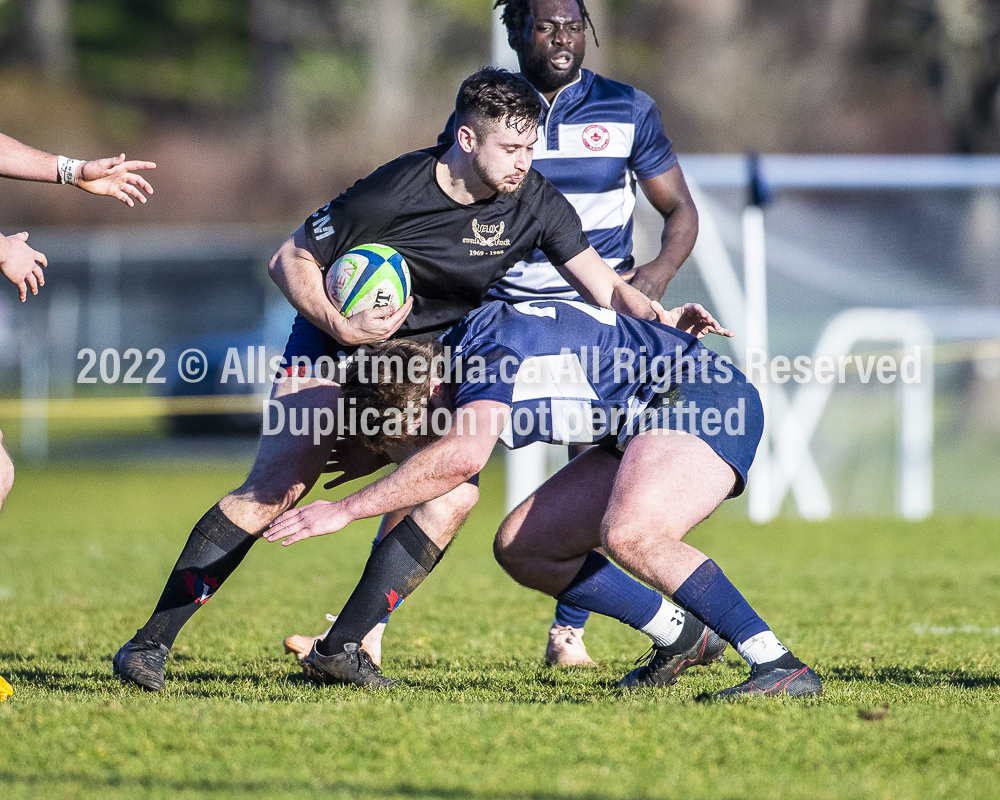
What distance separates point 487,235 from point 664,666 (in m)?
1.73

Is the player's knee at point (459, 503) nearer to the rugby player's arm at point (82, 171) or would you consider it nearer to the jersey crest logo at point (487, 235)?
the jersey crest logo at point (487, 235)

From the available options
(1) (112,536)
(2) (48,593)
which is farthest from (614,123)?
(1) (112,536)

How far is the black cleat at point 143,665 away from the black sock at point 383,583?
56 cm

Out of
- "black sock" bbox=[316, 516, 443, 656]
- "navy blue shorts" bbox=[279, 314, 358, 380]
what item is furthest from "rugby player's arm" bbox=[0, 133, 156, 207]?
"black sock" bbox=[316, 516, 443, 656]

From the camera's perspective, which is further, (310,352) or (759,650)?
(310,352)

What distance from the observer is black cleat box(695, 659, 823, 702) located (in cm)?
396

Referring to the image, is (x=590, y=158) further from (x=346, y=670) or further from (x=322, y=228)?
(x=346, y=670)

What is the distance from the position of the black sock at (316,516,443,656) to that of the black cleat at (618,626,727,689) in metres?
0.86

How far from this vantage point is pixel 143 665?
4.34 meters

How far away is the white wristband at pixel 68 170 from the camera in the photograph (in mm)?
4312

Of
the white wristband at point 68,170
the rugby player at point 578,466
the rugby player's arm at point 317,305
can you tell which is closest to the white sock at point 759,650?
the rugby player at point 578,466

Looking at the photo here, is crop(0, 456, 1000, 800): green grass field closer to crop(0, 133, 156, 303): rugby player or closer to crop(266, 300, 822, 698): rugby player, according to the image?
crop(266, 300, 822, 698): rugby player

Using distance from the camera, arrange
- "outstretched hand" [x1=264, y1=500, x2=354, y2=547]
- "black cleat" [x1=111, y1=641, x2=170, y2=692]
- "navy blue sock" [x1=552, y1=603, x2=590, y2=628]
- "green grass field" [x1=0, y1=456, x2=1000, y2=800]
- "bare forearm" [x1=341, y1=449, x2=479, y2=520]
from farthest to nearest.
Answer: "navy blue sock" [x1=552, y1=603, x2=590, y2=628], "black cleat" [x1=111, y1=641, x2=170, y2=692], "bare forearm" [x1=341, y1=449, x2=479, y2=520], "outstretched hand" [x1=264, y1=500, x2=354, y2=547], "green grass field" [x1=0, y1=456, x2=1000, y2=800]

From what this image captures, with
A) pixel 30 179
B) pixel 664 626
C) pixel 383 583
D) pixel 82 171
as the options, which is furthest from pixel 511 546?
pixel 30 179
